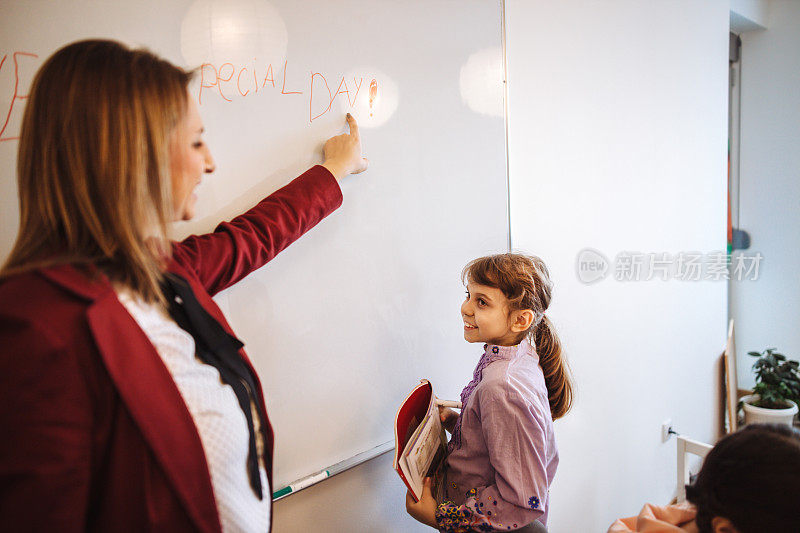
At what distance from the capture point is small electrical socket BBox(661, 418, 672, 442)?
96.9 inches

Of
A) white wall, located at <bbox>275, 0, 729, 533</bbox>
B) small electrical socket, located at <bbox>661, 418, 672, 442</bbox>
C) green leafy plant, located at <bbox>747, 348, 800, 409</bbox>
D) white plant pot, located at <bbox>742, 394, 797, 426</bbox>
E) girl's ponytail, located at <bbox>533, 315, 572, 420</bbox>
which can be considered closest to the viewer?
girl's ponytail, located at <bbox>533, 315, 572, 420</bbox>

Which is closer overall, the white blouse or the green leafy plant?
the white blouse

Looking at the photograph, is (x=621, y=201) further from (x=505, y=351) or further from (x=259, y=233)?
(x=259, y=233)

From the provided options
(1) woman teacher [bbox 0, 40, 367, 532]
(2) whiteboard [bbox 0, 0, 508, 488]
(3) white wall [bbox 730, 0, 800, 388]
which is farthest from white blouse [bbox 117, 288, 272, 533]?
(3) white wall [bbox 730, 0, 800, 388]

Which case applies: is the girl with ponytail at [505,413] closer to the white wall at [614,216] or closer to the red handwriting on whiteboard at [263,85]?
the white wall at [614,216]

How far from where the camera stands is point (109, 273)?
2.12ft

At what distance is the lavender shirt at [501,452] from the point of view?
40.0 inches

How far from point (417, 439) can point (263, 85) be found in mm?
806

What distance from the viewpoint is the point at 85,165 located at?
627 mm

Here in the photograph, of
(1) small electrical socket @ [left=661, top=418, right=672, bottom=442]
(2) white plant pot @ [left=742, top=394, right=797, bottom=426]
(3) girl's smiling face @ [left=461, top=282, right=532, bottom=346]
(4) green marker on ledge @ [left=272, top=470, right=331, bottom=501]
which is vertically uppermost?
(3) girl's smiling face @ [left=461, top=282, right=532, bottom=346]

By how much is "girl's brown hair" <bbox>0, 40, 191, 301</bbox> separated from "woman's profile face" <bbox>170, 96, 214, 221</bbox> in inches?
2.1

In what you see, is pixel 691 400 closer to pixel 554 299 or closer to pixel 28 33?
pixel 554 299

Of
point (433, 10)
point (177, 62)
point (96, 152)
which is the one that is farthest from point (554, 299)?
point (96, 152)

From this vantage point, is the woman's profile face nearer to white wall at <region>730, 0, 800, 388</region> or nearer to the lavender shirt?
the lavender shirt
